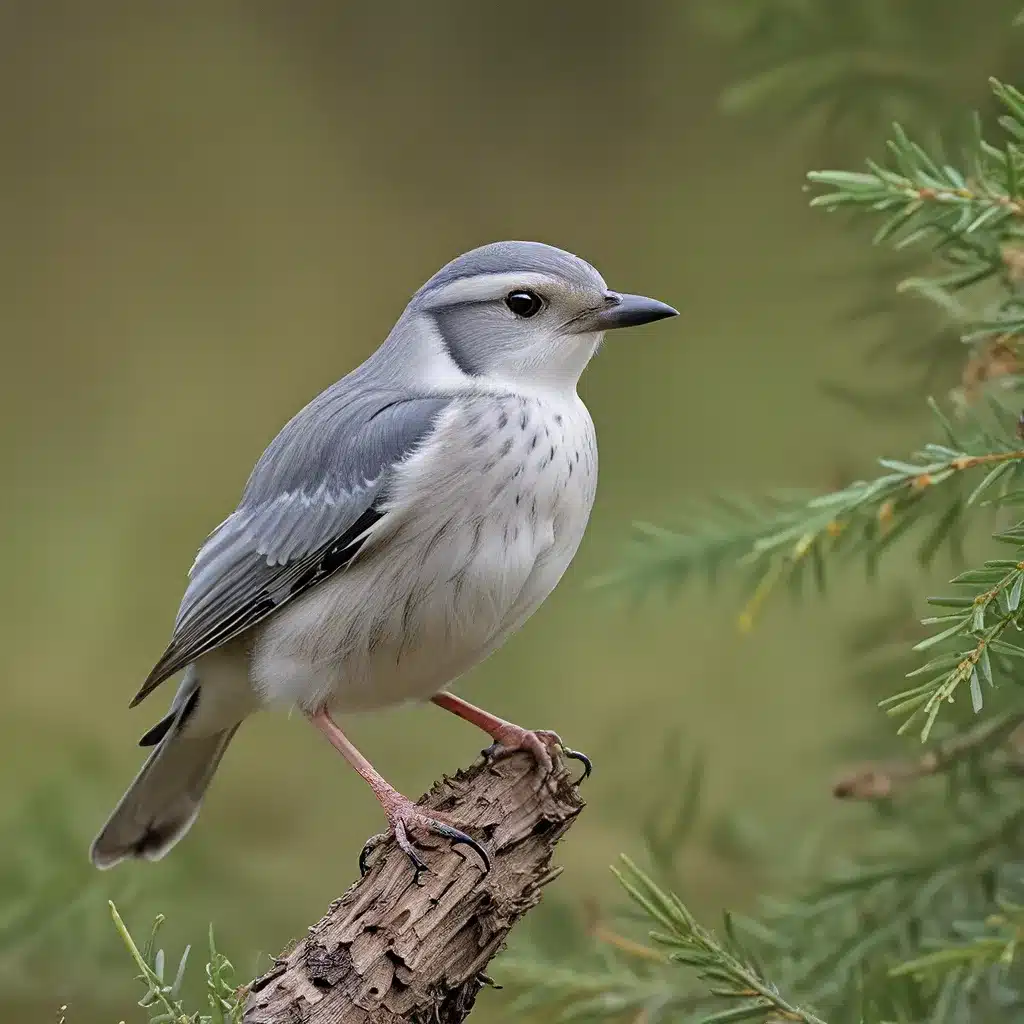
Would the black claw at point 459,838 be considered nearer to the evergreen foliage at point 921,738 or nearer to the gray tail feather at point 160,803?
the evergreen foliage at point 921,738

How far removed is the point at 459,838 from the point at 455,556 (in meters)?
0.54

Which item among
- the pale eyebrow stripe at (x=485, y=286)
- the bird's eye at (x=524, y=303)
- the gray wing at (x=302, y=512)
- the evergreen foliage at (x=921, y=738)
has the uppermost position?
the pale eyebrow stripe at (x=485, y=286)

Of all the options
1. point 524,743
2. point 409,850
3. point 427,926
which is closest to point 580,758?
point 524,743

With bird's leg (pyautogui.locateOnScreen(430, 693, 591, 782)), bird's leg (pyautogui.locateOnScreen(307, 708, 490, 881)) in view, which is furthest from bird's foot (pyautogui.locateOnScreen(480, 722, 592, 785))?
bird's leg (pyautogui.locateOnScreen(307, 708, 490, 881))

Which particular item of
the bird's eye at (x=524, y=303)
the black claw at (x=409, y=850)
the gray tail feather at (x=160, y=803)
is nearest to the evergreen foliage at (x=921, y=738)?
the black claw at (x=409, y=850)

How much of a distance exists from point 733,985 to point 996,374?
2.89 ft

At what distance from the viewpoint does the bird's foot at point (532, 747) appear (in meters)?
2.12

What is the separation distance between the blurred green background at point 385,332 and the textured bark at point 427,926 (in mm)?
1279

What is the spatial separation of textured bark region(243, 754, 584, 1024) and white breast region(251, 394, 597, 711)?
0.38m

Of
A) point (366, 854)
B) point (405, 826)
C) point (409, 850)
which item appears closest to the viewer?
point (409, 850)

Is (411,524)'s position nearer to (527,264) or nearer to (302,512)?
(302,512)

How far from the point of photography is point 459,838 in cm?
193

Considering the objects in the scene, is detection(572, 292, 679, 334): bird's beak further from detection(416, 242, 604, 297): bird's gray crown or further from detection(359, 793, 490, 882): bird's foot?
detection(359, 793, 490, 882): bird's foot

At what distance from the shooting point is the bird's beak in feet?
8.16
